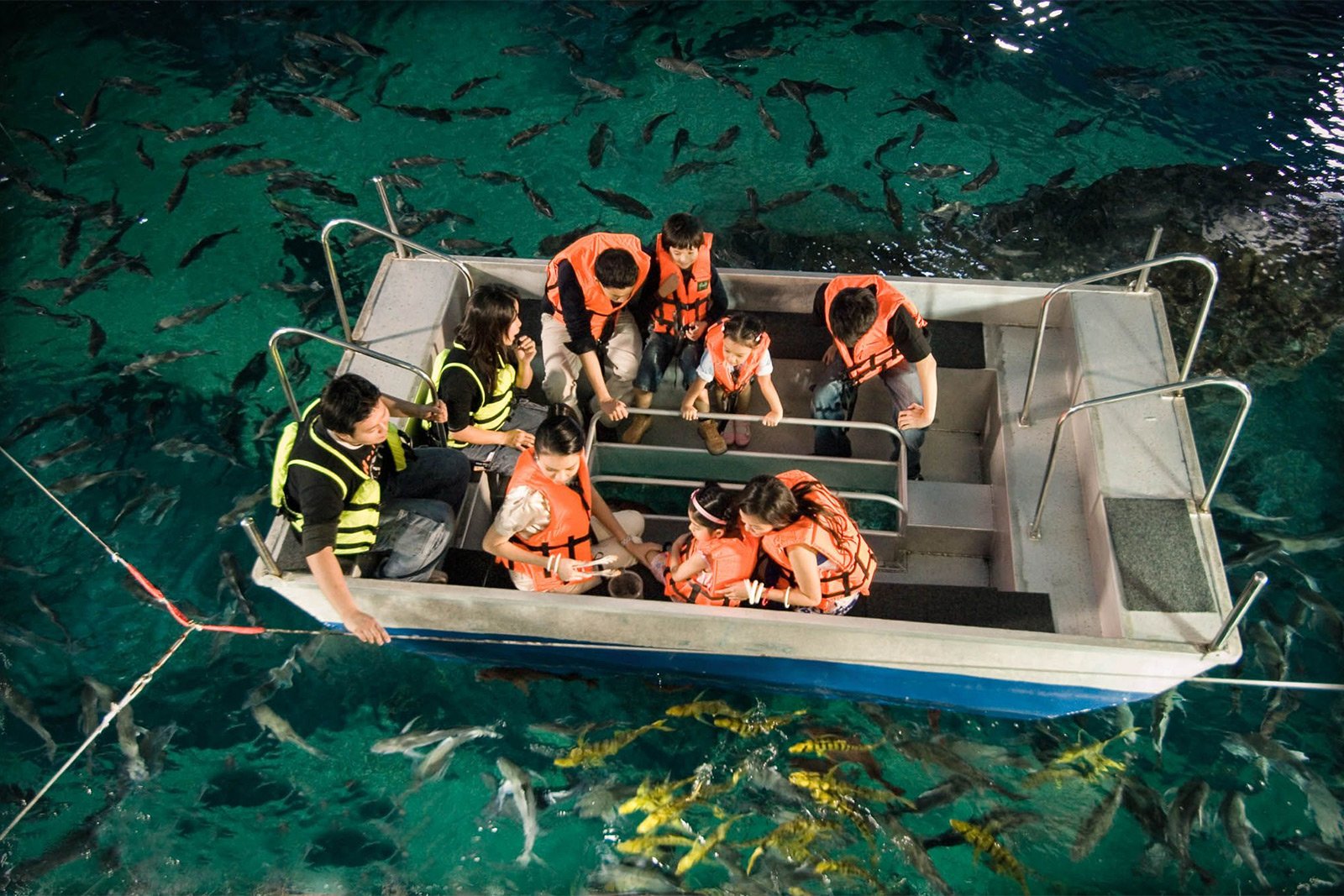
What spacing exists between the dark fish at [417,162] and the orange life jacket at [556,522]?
474 cm

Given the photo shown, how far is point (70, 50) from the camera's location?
29.6ft

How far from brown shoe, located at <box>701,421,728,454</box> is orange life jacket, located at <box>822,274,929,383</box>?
0.65m

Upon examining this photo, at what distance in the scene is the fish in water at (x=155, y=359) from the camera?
682 cm

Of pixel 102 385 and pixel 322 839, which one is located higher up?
pixel 102 385

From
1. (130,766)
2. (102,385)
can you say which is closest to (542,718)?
(130,766)

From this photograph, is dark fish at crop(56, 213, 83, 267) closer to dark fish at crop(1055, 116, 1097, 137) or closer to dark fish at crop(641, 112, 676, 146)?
dark fish at crop(641, 112, 676, 146)

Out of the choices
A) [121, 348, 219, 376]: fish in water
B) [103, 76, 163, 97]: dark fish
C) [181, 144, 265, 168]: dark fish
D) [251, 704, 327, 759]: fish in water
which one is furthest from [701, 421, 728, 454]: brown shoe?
[103, 76, 163, 97]: dark fish

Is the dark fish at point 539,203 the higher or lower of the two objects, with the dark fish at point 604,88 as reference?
lower

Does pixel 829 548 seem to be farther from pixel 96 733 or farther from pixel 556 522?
pixel 96 733

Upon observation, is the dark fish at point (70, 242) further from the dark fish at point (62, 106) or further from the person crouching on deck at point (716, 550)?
the person crouching on deck at point (716, 550)

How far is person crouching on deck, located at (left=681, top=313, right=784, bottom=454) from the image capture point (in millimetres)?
4332

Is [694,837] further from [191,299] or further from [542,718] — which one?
[191,299]

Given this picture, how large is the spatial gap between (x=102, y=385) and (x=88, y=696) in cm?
230

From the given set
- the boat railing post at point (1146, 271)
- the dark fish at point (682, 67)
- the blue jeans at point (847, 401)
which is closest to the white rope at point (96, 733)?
the blue jeans at point (847, 401)
